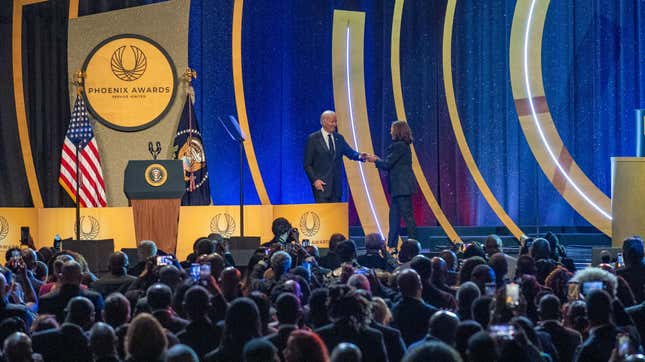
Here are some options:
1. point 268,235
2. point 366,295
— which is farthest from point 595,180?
point 366,295

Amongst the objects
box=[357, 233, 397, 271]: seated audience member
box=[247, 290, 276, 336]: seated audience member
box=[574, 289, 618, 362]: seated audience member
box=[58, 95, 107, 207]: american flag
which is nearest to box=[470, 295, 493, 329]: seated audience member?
box=[574, 289, 618, 362]: seated audience member

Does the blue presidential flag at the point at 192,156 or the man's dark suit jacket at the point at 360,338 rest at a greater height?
the blue presidential flag at the point at 192,156

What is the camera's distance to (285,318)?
17.8ft

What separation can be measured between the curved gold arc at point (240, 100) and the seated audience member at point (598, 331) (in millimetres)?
10899

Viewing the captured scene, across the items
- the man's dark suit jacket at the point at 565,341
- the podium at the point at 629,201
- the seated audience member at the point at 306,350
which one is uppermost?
the podium at the point at 629,201

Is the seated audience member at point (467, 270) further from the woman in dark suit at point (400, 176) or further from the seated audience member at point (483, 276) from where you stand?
the woman in dark suit at point (400, 176)

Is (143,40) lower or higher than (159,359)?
higher

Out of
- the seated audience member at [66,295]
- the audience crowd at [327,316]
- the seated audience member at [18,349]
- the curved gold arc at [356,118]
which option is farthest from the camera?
the curved gold arc at [356,118]

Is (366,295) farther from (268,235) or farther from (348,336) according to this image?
(268,235)

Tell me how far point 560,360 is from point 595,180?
11705 mm

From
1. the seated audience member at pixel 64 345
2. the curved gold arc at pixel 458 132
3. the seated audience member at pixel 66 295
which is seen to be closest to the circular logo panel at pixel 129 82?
the curved gold arc at pixel 458 132

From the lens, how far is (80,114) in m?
14.8

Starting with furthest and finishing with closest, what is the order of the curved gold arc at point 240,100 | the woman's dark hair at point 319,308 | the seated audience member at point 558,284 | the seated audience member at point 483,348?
the curved gold arc at point 240,100 < the seated audience member at point 558,284 < the woman's dark hair at point 319,308 < the seated audience member at point 483,348

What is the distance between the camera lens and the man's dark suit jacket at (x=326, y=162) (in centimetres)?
1412
